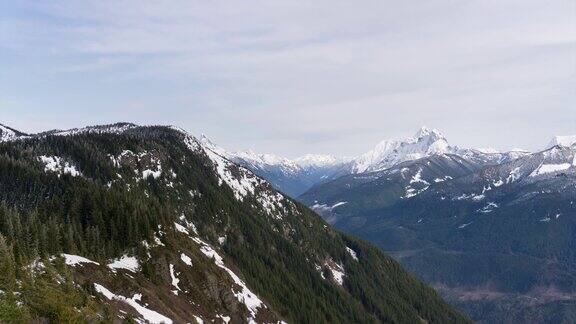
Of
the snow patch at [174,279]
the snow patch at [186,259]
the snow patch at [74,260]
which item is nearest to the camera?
the snow patch at [74,260]

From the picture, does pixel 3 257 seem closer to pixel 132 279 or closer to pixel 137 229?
pixel 132 279

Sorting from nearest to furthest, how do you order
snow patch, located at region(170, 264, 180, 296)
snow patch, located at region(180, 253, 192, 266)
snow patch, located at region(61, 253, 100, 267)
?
snow patch, located at region(61, 253, 100, 267) → snow patch, located at region(170, 264, 180, 296) → snow patch, located at region(180, 253, 192, 266)

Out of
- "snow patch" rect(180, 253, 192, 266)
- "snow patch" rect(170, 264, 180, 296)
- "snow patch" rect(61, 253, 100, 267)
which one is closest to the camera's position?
"snow patch" rect(61, 253, 100, 267)

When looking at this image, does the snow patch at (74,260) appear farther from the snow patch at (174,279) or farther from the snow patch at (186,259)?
the snow patch at (186,259)

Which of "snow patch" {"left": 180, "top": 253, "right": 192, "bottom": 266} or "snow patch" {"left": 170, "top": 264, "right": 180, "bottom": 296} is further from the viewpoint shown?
"snow patch" {"left": 180, "top": 253, "right": 192, "bottom": 266}

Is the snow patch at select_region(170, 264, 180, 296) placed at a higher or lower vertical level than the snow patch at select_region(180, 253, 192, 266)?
lower

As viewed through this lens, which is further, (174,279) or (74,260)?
(174,279)

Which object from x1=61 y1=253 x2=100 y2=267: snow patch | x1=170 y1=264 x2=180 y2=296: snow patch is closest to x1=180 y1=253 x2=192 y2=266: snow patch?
x1=170 y1=264 x2=180 y2=296: snow patch

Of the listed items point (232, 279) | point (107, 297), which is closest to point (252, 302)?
point (232, 279)

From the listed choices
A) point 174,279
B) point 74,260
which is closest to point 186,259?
point 174,279

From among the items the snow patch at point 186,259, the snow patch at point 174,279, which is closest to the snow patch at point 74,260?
the snow patch at point 174,279

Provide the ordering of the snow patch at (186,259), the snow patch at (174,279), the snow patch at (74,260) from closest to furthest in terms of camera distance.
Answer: the snow patch at (74,260)
the snow patch at (174,279)
the snow patch at (186,259)

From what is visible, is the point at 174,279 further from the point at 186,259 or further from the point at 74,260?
the point at 74,260

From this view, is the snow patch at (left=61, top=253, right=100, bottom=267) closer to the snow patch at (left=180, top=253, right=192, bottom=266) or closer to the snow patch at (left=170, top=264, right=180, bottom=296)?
the snow patch at (left=170, top=264, right=180, bottom=296)
